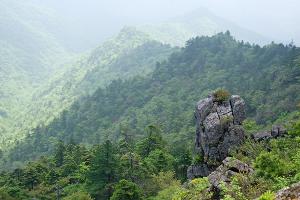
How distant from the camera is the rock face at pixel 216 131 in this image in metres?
60.6

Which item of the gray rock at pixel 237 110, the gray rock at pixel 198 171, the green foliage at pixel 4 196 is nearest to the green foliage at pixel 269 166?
the gray rock at pixel 198 171

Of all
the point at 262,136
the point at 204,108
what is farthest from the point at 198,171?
the point at 262,136

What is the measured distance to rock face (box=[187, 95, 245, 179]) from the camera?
2384 inches

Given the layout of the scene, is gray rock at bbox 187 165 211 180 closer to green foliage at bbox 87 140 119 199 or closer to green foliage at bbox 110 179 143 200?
green foliage at bbox 110 179 143 200

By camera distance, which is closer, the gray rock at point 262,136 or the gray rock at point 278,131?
the gray rock at point 278,131

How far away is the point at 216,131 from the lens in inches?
2425

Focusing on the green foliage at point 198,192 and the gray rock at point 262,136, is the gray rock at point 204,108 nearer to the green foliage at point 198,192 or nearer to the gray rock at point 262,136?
the gray rock at point 262,136

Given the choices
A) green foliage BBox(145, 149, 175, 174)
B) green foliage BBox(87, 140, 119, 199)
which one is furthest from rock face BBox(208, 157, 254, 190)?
green foliage BBox(145, 149, 175, 174)

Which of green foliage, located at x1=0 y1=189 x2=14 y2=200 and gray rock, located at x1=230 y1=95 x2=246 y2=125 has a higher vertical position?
gray rock, located at x1=230 y1=95 x2=246 y2=125

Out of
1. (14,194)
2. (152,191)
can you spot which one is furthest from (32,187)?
(152,191)

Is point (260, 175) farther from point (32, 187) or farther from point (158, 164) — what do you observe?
point (32, 187)

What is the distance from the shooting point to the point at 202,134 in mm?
63312

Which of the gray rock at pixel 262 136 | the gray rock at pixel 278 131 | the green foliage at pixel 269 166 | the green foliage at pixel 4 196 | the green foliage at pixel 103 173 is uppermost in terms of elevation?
the green foliage at pixel 269 166

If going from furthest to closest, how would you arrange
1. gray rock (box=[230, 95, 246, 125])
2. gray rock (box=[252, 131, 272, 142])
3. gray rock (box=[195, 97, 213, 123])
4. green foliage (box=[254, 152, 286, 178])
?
gray rock (box=[195, 97, 213, 123]) < gray rock (box=[230, 95, 246, 125]) < gray rock (box=[252, 131, 272, 142]) < green foliage (box=[254, 152, 286, 178])
